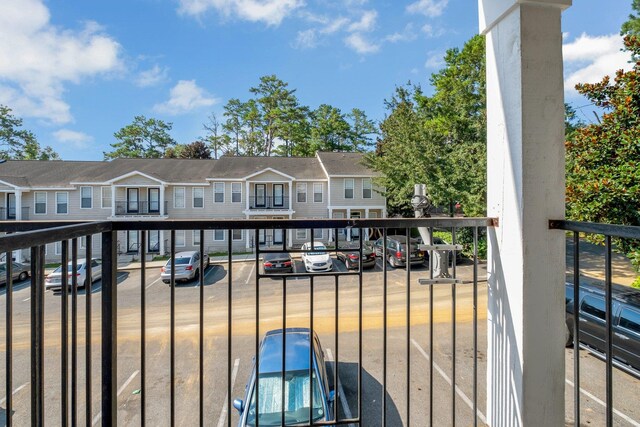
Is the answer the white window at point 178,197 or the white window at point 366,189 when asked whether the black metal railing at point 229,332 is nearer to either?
the white window at point 178,197

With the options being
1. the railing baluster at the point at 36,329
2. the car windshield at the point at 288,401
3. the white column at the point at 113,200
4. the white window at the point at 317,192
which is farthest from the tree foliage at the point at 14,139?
the railing baluster at the point at 36,329

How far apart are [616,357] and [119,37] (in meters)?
10.3

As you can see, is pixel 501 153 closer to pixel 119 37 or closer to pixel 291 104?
pixel 119 37

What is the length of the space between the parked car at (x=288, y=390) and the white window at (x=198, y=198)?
526 inches

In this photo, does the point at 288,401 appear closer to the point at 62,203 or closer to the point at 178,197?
the point at 178,197

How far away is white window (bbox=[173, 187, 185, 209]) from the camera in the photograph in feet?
50.2

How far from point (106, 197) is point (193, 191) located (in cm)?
413

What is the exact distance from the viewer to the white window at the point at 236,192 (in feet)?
51.2

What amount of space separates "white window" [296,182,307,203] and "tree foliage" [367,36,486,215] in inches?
163

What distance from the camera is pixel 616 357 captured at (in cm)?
383

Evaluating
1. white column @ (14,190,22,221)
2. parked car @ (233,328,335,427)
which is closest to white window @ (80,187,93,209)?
white column @ (14,190,22,221)

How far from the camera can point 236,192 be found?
51.4 feet

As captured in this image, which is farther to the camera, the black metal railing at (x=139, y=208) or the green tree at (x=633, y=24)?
the black metal railing at (x=139, y=208)

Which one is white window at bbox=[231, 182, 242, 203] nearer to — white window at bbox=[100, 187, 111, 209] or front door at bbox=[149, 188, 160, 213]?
front door at bbox=[149, 188, 160, 213]
